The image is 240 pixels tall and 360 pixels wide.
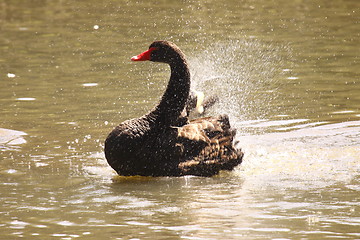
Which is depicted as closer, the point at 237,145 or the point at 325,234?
the point at 325,234

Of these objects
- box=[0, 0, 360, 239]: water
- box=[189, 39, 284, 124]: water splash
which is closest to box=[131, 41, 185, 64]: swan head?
box=[0, 0, 360, 239]: water

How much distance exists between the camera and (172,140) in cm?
836

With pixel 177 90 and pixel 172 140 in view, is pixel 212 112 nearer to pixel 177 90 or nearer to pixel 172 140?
pixel 177 90

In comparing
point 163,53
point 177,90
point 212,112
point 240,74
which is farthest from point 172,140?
point 240,74

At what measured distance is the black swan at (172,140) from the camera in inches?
323

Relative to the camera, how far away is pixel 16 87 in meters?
12.4

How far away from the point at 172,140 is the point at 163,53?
0.96 m

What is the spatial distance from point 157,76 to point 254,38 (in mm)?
2965

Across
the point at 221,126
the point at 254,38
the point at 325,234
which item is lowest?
the point at 325,234

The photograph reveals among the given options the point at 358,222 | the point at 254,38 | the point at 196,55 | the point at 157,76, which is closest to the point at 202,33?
the point at 254,38

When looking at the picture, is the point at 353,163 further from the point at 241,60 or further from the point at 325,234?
the point at 241,60

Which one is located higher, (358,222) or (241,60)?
(241,60)

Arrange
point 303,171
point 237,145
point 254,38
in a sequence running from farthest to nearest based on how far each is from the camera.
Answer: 1. point 254,38
2. point 237,145
3. point 303,171

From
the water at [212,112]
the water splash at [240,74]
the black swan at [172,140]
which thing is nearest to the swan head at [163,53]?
the black swan at [172,140]
